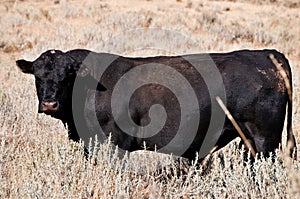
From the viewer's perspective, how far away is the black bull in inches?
180

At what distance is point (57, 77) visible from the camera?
4.66 m

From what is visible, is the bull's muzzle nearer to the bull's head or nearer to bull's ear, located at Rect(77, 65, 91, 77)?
the bull's head

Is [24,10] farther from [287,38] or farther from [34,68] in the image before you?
[34,68]

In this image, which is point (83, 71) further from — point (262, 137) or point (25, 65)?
point (262, 137)

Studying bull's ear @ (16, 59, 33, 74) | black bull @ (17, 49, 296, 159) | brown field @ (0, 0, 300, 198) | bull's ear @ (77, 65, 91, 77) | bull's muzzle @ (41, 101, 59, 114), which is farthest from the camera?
bull's ear @ (16, 59, 33, 74)

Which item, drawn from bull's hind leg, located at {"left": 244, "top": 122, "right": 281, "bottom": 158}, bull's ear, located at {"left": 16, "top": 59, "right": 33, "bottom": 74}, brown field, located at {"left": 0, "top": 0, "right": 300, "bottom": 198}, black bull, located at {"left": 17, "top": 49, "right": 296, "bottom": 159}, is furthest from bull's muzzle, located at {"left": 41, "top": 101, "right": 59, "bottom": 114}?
bull's hind leg, located at {"left": 244, "top": 122, "right": 281, "bottom": 158}

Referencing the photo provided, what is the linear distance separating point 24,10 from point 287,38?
1021 cm

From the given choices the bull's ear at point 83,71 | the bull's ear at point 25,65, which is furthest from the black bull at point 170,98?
the bull's ear at point 25,65

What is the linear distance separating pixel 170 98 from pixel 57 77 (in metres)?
1.12

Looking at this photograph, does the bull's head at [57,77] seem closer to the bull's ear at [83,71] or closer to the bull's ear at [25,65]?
the bull's ear at [83,71]

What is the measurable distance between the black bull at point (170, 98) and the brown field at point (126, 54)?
0.28m

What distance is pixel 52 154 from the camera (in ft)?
14.6

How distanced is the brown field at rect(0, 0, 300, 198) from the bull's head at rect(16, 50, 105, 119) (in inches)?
15.2

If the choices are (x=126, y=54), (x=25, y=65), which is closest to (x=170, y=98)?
(x=25, y=65)
